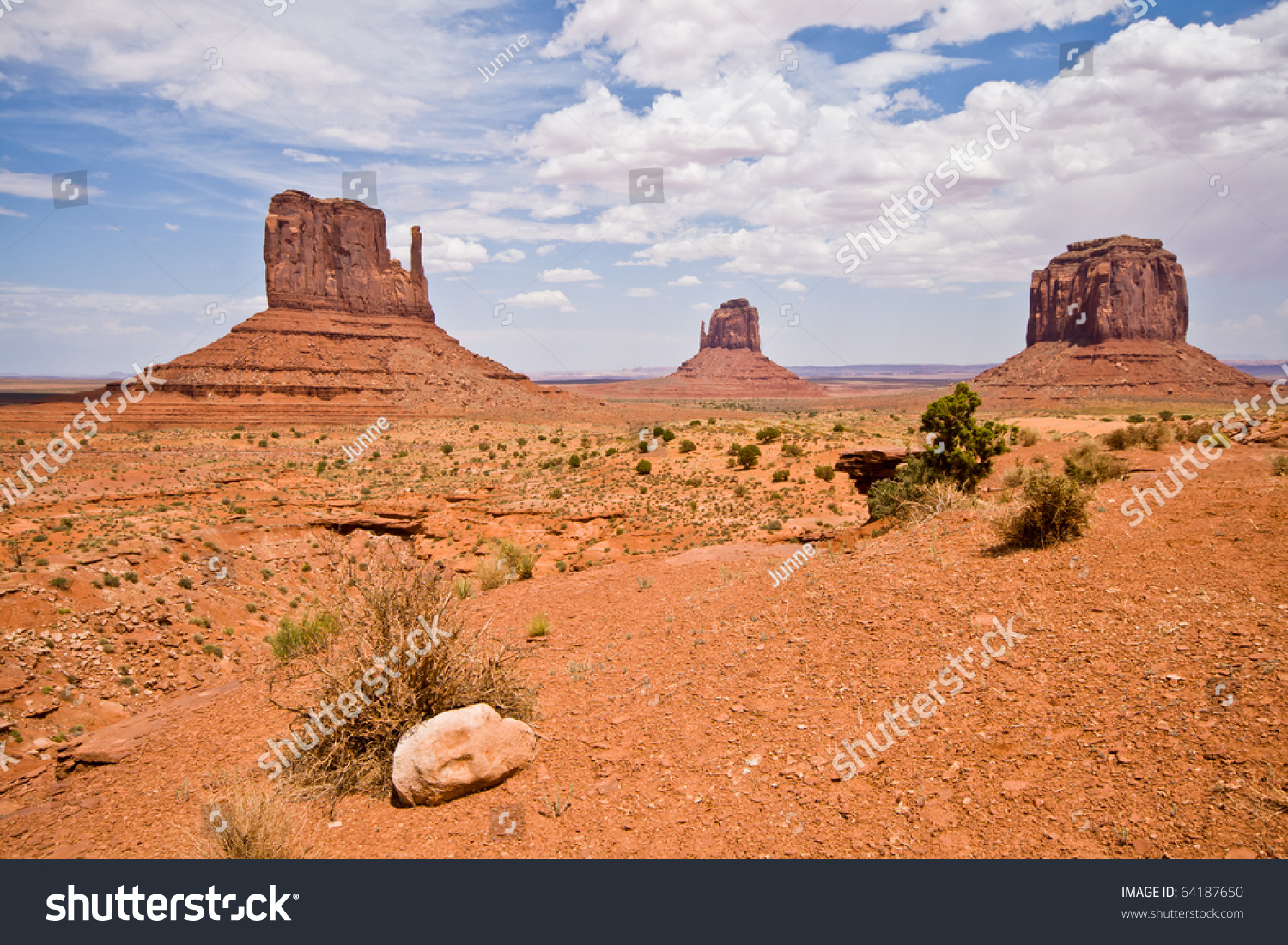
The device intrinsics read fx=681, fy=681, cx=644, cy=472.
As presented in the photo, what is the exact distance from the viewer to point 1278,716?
4.79m

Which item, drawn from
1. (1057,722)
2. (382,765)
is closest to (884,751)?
(1057,722)

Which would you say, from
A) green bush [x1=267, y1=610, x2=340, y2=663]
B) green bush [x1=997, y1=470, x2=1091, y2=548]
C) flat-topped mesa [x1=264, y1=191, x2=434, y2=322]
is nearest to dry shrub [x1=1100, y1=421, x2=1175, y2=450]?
green bush [x1=997, y1=470, x2=1091, y2=548]

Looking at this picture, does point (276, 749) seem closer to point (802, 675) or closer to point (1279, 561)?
point (802, 675)

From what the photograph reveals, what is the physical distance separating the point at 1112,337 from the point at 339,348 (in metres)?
123

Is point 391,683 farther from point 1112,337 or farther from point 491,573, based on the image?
point 1112,337

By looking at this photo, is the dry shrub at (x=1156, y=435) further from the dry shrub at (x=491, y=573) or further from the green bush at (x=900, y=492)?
the dry shrub at (x=491, y=573)

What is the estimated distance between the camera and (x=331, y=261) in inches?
3789

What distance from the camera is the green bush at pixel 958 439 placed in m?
19.0

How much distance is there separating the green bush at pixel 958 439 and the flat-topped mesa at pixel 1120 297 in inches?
4753

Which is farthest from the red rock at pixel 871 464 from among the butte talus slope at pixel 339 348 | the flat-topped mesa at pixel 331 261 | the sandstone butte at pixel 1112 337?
the flat-topped mesa at pixel 331 261

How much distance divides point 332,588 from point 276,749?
1737 mm

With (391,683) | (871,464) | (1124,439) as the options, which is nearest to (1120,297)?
(1124,439)

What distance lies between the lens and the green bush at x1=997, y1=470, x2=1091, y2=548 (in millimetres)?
9148

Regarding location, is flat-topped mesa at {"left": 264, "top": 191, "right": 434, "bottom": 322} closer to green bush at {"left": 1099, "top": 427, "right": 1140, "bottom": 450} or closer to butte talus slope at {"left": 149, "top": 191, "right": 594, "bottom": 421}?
butte talus slope at {"left": 149, "top": 191, "right": 594, "bottom": 421}
